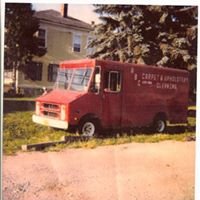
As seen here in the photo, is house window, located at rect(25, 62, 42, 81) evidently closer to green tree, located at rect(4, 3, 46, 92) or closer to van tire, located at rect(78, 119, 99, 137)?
green tree, located at rect(4, 3, 46, 92)

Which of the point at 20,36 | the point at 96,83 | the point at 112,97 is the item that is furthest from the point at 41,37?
the point at 112,97

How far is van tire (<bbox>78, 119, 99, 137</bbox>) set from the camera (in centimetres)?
229

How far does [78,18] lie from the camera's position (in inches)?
88.0

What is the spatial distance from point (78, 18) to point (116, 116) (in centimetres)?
59

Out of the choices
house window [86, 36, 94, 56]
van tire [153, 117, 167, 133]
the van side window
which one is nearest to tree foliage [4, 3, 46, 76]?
house window [86, 36, 94, 56]

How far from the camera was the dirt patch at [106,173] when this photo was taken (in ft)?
7.27

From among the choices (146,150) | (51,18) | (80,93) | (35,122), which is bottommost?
(146,150)

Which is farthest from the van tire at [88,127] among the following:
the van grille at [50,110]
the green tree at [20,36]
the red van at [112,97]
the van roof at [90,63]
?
the green tree at [20,36]

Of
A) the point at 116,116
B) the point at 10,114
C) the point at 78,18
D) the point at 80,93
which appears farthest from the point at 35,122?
the point at 78,18

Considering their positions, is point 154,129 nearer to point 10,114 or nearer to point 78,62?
point 78,62

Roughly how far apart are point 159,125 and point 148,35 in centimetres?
53

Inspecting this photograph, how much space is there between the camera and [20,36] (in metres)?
2.22

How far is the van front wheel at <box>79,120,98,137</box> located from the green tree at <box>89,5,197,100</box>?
0.38m

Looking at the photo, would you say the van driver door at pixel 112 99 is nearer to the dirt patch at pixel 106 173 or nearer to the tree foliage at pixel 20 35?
the dirt patch at pixel 106 173
